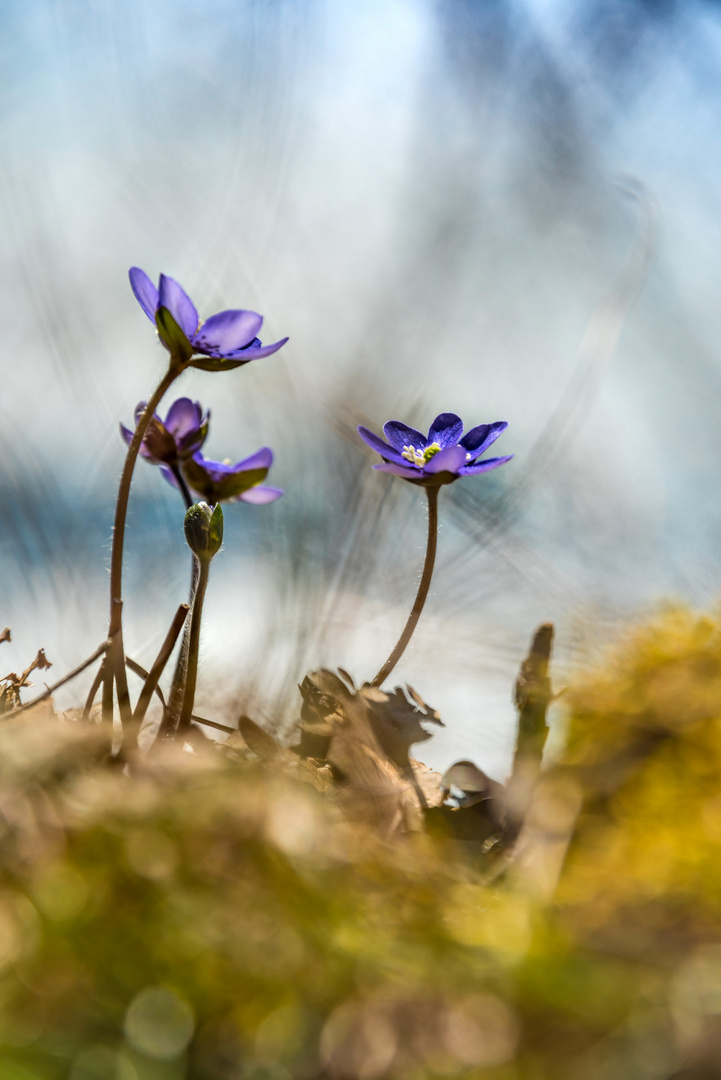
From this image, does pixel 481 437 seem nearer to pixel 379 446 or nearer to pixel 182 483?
pixel 379 446

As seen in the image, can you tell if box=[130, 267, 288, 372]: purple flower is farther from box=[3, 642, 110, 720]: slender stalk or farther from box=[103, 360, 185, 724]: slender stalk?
box=[3, 642, 110, 720]: slender stalk

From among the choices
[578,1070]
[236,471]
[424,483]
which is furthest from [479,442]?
[578,1070]

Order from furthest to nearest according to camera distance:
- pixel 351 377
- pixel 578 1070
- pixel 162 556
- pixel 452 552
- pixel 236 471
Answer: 1. pixel 351 377
2. pixel 162 556
3. pixel 452 552
4. pixel 236 471
5. pixel 578 1070

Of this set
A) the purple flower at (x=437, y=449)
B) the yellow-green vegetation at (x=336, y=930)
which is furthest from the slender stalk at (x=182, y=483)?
the yellow-green vegetation at (x=336, y=930)

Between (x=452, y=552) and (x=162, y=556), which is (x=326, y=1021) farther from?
(x=162, y=556)

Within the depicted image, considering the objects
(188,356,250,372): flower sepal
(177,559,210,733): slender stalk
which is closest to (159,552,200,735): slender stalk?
(177,559,210,733): slender stalk

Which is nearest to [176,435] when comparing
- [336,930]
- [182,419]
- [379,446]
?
[182,419]
